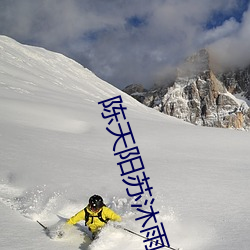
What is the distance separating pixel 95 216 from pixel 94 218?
4 cm

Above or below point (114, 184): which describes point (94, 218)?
below

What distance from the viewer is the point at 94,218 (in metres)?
5.82

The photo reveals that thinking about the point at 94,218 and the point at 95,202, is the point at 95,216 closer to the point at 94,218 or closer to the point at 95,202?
the point at 94,218

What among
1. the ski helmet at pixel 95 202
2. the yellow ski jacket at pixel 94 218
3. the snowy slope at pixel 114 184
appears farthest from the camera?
the yellow ski jacket at pixel 94 218

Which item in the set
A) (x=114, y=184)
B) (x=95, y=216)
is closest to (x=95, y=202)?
(x=95, y=216)

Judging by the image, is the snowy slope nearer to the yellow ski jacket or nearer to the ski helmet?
the yellow ski jacket

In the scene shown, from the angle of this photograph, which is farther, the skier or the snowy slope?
the skier

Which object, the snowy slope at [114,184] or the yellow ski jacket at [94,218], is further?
the yellow ski jacket at [94,218]

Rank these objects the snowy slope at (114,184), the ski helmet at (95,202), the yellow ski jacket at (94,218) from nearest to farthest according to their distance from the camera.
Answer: the snowy slope at (114,184)
the ski helmet at (95,202)
the yellow ski jacket at (94,218)

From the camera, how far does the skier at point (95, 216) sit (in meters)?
5.72

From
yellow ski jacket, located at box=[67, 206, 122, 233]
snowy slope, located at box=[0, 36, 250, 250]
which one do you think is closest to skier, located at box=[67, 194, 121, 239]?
yellow ski jacket, located at box=[67, 206, 122, 233]

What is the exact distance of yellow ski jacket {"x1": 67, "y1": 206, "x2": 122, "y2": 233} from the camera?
582cm

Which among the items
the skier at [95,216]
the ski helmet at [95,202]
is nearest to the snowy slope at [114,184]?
the skier at [95,216]

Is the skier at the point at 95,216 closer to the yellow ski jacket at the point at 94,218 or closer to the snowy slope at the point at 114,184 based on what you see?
the yellow ski jacket at the point at 94,218
